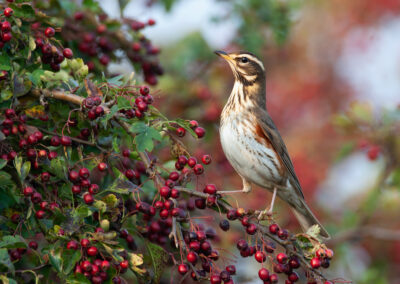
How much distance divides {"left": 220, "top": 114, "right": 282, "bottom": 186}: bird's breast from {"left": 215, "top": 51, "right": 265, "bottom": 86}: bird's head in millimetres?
663

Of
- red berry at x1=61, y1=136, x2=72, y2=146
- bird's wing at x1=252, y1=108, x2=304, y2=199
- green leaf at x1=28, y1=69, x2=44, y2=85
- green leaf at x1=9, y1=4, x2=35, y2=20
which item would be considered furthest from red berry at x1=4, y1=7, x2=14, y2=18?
bird's wing at x1=252, y1=108, x2=304, y2=199

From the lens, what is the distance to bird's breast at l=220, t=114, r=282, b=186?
4480 mm

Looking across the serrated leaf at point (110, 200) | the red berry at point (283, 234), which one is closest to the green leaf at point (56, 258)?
the serrated leaf at point (110, 200)

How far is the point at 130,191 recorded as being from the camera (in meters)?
2.90

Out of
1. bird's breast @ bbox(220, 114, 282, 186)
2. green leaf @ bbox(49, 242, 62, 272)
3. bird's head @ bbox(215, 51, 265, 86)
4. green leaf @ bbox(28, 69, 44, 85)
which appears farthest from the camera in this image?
bird's head @ bbox(215, 51, 265, 86)

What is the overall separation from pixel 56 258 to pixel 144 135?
0.72 meters

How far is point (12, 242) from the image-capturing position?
2.49m

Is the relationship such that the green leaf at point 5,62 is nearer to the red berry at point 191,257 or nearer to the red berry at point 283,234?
the red berry at point 191,257

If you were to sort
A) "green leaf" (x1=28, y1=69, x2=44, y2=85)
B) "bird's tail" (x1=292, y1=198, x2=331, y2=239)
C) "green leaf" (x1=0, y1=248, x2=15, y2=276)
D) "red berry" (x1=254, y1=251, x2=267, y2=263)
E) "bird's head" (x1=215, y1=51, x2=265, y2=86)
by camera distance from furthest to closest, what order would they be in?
"bird's head" (x1=215, y1=51, x2=265, y2=86), "bird's tail" (x1=292, y1=198, x2=331, y2=239), "green leaf" (x1=28, y1=69, x2=44, y2=85), "red berry" (x1=254, y1=251, x2=267, y2=263), "green leaf" (x1=0, y1=248, x2=15, y2=276)

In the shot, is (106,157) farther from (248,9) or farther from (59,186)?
(248,9)

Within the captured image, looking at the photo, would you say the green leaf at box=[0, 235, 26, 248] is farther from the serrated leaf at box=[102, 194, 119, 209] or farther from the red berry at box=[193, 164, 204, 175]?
the red berry at box=[193, 164, 204, 175]

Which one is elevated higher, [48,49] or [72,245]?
[48,49]

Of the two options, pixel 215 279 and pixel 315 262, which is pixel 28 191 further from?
pixel 315 262

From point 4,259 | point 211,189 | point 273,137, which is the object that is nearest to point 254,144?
point 273,137
